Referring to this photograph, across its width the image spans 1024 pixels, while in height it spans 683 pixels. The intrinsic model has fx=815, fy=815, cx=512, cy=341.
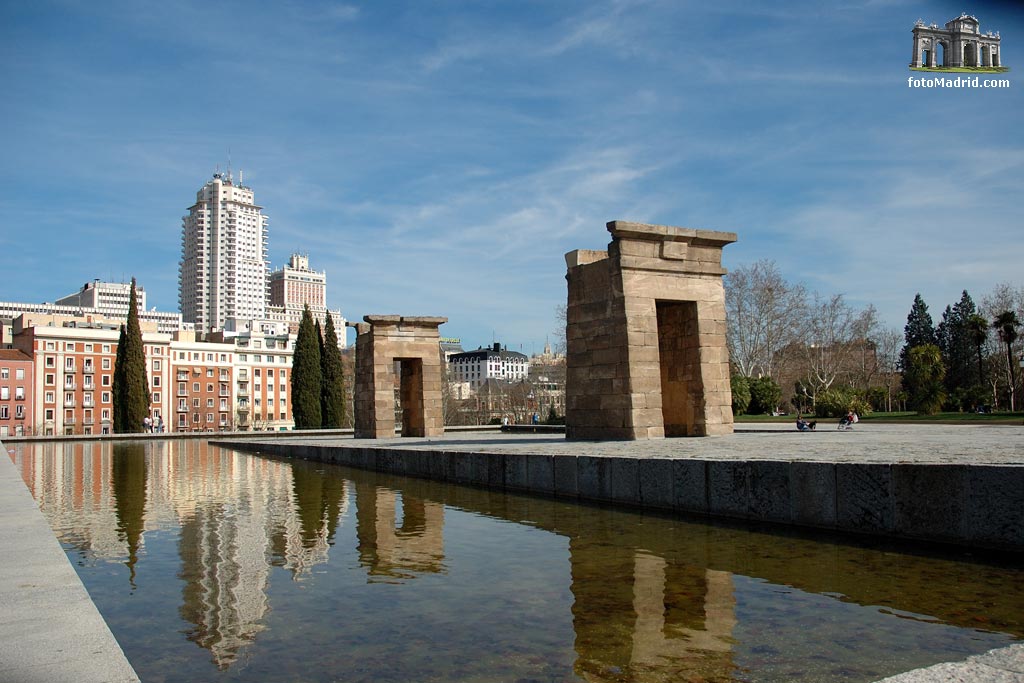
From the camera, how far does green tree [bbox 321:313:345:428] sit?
60.5m

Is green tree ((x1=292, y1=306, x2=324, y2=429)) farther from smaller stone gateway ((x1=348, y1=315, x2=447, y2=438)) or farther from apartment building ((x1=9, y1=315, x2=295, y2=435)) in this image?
smaller stone gateway ((x1=348, y1=315, x2=447, y2=438))

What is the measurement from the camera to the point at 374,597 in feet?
19.7

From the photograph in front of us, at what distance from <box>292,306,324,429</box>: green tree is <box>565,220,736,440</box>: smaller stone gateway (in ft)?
147

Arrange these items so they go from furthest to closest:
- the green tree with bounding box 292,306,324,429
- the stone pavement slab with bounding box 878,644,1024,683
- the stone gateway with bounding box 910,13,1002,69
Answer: the green tree with bounding box 292,306,324,429 → the stone gateway with bounding box 910,13,1002,69 → the stone pavement slab with bounding box 878,644,1024,683

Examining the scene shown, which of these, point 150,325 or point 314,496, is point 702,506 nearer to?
point 314,496

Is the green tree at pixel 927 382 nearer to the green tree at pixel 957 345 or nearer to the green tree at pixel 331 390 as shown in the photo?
the green tree at pixel 957 345

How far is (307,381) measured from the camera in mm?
60000

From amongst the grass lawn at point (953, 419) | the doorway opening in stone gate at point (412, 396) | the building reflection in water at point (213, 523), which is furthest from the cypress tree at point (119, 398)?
the grass lawn at point (953, 419)

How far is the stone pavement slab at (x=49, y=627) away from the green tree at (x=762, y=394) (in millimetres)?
39527

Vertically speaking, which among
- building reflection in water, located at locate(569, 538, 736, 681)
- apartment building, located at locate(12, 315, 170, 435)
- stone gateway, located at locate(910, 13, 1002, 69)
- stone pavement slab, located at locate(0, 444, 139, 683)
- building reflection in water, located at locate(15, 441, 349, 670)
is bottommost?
building reflection in water, located at locate(569, 538, 736, 681)

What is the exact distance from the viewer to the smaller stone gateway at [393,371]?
→ 91.2 ft

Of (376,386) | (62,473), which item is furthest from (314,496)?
(376,386)

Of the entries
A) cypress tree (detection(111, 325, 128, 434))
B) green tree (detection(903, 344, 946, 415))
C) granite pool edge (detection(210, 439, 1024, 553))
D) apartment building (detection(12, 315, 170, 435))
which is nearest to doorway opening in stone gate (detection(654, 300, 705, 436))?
granite pool edge (detection(210, 439, 1024, 553))

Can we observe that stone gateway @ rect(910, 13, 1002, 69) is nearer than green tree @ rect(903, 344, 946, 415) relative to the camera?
Yes
